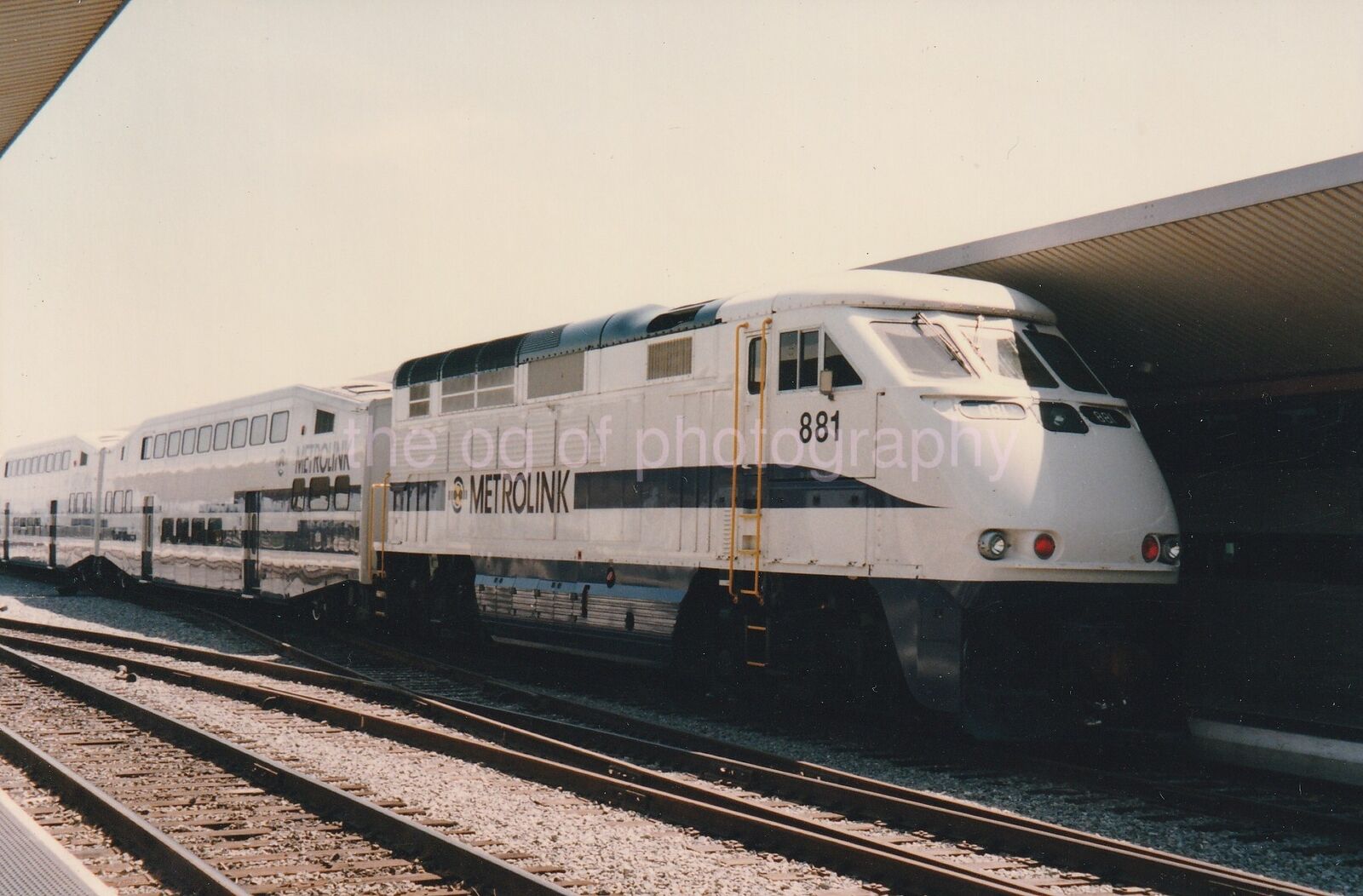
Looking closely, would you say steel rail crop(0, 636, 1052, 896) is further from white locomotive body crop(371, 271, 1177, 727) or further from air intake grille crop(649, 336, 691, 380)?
air intake grille crop(649, 336, 691, 380)

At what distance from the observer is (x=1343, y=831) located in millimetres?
7141

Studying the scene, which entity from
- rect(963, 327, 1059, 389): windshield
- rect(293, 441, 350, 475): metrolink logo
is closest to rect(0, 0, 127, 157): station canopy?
rect(293, 441, 350, 475): metrolink logo

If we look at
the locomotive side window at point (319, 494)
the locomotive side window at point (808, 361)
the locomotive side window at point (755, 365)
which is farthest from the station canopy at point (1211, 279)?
the locomotive side window at point (319, 494)

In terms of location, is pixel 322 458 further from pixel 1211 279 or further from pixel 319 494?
pixel 1211 279

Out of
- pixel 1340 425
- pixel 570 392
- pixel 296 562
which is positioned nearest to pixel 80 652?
pixel 296 562

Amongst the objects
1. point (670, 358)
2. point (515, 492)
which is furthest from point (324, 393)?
A: point (670, 358)

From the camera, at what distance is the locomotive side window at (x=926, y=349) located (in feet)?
30.3

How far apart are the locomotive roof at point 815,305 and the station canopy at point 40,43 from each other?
4.92m

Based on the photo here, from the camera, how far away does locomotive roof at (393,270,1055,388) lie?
9.59 meters

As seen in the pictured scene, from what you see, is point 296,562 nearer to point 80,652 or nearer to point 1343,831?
point 80,652

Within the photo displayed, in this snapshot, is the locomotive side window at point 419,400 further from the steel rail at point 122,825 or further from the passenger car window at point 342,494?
the steel rail at point 122,825

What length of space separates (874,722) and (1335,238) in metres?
5.24

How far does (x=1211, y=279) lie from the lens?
9.96 meters

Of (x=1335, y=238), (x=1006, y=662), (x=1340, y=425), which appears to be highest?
(x=1335, y=238)
